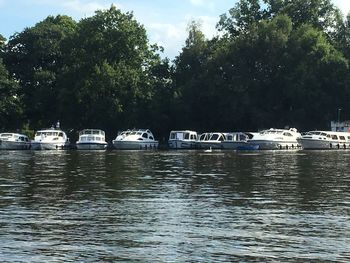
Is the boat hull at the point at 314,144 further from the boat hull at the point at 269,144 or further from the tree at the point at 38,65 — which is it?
the tree at the point at 38,65

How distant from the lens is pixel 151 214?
19266 mm

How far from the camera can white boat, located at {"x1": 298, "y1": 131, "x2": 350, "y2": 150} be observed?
8269 centimetres

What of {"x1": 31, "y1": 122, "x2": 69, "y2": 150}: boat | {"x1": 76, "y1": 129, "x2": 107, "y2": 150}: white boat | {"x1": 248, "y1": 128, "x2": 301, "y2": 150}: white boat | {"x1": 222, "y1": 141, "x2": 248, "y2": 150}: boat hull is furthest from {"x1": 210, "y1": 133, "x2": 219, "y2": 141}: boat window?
{"x1": 31, "y1": 122, "x2": 69, "y2": 150}: boat

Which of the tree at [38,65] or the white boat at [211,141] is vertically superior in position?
the tree at [38,65]

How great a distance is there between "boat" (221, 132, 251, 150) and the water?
51.8 m

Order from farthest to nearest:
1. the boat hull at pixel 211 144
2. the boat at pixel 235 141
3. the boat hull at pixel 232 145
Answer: the boat hull at pixel 211 144, the boat at pixel 235 141, the boat hull at pixel 232 145

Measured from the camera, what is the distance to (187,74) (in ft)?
335

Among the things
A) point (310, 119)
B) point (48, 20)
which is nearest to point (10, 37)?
point (48, 20)

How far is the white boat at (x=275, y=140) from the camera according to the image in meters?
80.0

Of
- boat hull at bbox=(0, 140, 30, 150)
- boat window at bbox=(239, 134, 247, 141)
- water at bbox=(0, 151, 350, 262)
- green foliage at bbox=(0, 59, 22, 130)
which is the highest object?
green foliage at bbox=(0, 59, 22, 130)

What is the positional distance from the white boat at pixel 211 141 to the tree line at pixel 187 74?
19.3ft

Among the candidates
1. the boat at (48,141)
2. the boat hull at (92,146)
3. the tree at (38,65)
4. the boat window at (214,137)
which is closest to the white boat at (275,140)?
the boat window at (214,137)

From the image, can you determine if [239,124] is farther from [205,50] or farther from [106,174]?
[106,174]

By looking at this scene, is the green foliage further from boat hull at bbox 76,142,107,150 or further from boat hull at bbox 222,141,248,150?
boat hull at bbox 222,141,248,150
